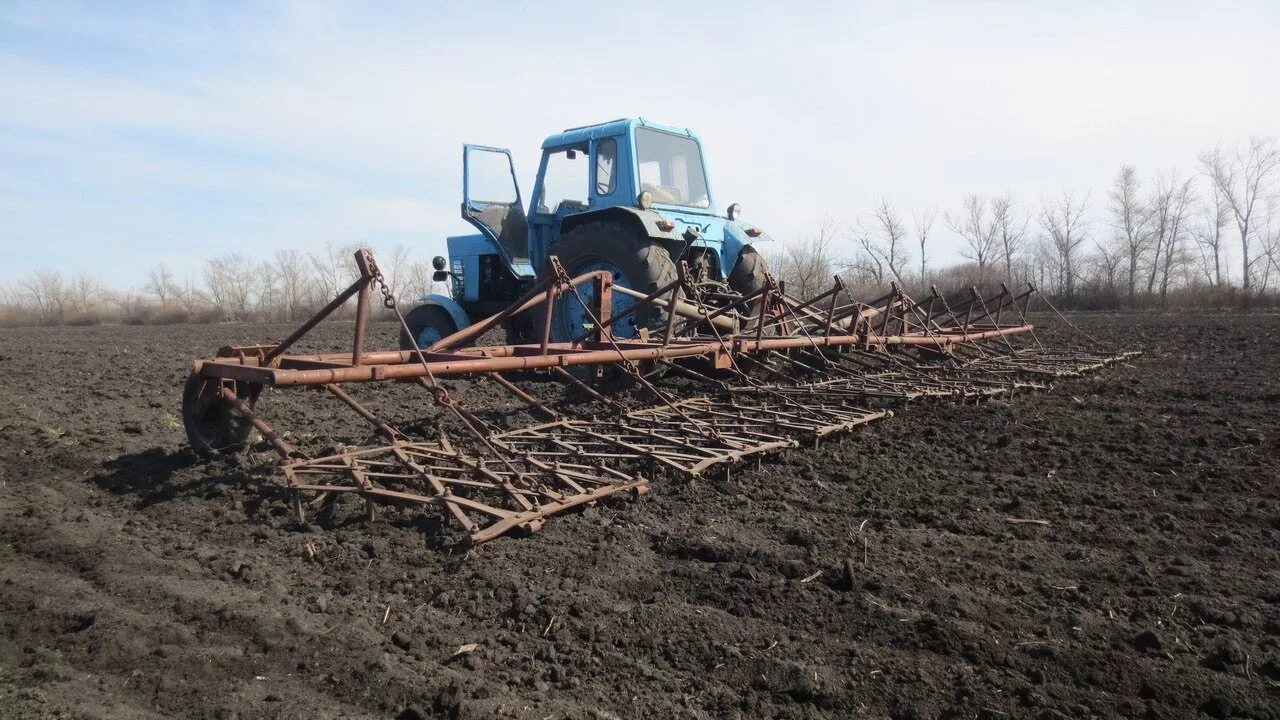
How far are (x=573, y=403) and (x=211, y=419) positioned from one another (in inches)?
101

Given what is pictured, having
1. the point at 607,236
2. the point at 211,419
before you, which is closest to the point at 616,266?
the point at 607,236

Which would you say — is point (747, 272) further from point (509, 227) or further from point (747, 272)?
point (509, 227)

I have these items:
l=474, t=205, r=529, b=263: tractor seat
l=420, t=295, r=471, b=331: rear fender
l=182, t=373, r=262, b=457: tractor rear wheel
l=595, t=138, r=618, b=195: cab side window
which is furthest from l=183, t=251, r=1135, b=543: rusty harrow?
l=474, t=205, r=529, b=263: tractor seat

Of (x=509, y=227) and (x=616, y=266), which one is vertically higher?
(x=509, y=227)

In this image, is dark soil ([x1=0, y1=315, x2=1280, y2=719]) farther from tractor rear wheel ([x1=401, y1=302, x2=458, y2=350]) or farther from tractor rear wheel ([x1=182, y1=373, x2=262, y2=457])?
tractor rear wheel ([x1=401, y1=302, x2=458, y2=350])

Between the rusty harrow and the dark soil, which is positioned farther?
the rusty harrow

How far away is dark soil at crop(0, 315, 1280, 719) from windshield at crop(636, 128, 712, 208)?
3596 mm

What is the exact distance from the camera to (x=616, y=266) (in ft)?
21.4

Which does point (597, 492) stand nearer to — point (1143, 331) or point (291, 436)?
point (291, 436)

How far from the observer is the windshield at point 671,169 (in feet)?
23.5

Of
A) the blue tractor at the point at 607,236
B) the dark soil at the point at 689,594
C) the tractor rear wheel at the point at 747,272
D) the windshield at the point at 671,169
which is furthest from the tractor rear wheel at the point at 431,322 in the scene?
the dark soil at the point at 689,594

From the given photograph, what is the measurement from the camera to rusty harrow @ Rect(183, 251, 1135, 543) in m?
3.54

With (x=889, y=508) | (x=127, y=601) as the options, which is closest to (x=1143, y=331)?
(x=889, y=508)

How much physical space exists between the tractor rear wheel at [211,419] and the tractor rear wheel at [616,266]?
271 cm
